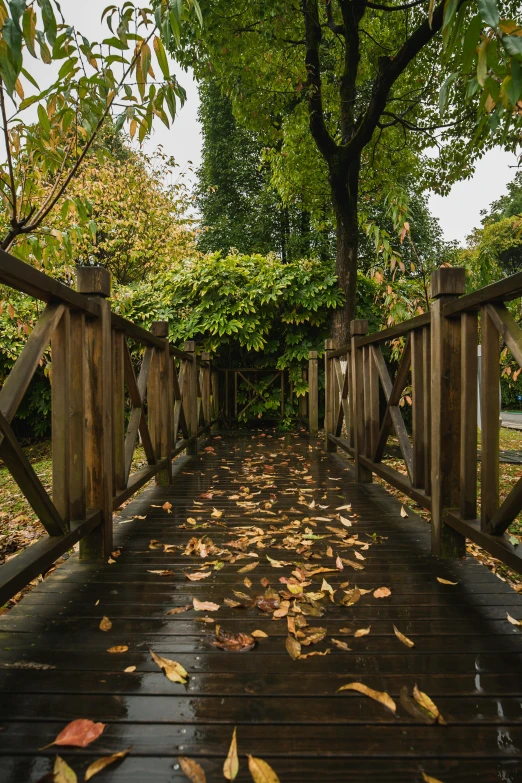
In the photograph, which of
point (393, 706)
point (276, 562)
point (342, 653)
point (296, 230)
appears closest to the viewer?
point (393, 706)

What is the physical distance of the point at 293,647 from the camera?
60.0 inches

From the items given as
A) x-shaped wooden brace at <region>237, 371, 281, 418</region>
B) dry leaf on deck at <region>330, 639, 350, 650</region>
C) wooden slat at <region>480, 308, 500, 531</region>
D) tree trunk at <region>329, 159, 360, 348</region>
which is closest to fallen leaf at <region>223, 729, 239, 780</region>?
dry leaf on deck at <region>330, 639, 350, 650</region>

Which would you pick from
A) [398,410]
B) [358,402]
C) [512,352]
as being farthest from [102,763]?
[358,402]

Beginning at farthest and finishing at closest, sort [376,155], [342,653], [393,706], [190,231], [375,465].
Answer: [190,231] < [376,155] < [375,465] < [342,653] < [393,706]

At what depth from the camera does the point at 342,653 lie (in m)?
1.50

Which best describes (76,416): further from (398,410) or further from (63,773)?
(398,410)

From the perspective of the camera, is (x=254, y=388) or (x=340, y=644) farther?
(x=254, y=388)

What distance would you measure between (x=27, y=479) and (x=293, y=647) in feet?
3.33

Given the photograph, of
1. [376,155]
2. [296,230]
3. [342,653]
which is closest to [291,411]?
[376,155]

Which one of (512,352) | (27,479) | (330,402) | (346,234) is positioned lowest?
(27,479)

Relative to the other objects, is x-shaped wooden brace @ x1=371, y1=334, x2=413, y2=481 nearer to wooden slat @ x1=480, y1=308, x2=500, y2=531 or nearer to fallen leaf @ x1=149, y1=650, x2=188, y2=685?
wooden slat @ x1=480, y1=308, x2=500, y2=531

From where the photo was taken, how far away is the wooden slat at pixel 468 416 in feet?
6.68

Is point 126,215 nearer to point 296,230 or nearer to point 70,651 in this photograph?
point 296,230

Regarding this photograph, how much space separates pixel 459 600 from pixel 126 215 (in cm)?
1238
